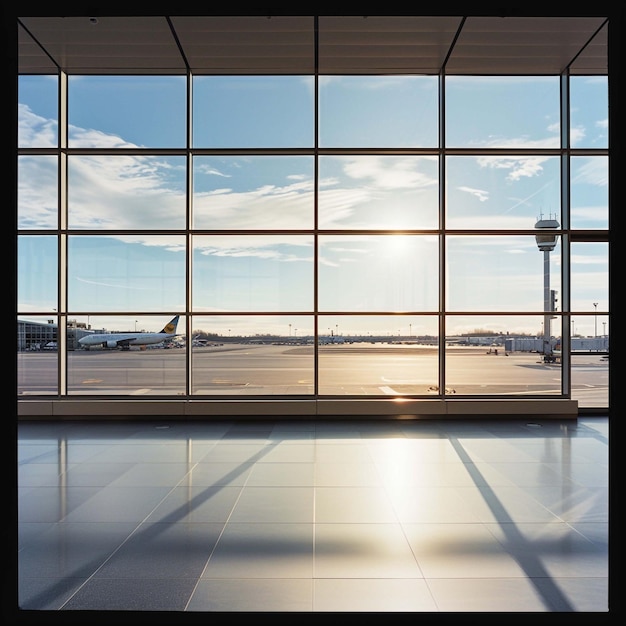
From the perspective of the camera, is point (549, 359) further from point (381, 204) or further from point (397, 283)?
point (381, 204)

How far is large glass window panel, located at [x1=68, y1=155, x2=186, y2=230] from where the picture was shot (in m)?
8.69

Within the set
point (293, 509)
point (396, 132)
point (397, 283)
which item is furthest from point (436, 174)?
point (293, 509)

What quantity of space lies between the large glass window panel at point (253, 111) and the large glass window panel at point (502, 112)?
8.65 ft

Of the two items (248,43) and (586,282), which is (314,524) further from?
(586,282)

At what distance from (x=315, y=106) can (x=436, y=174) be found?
2.47 m

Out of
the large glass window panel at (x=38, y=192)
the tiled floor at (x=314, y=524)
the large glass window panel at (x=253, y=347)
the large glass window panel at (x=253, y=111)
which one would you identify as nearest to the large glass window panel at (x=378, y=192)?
the large glass window panel at (x=253, y=111)

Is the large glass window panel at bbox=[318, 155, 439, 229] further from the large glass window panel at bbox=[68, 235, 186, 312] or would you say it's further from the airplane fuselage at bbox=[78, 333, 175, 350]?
the airplane fuselage at bbox=[78, 333, 175, 350]

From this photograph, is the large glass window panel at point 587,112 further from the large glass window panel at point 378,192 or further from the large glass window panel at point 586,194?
the large glass window panel at point 378,192

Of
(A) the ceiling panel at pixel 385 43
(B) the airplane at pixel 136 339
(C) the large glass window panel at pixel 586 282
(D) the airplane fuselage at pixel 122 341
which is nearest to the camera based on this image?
(A) the ceiling panel at pixel 385 43

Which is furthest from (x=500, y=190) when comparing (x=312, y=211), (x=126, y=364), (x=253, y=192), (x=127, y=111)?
(x=126, y=364)

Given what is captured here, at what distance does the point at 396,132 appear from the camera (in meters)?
8.88

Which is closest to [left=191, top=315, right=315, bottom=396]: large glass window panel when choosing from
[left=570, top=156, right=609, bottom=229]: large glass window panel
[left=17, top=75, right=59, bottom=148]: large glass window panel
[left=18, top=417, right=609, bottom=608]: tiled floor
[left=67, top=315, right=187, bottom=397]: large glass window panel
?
[left=67, top=315, right=187, bottom=397]: large glass window panel

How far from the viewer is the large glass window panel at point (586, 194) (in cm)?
885

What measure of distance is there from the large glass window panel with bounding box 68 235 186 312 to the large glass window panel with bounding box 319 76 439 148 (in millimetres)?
3528
